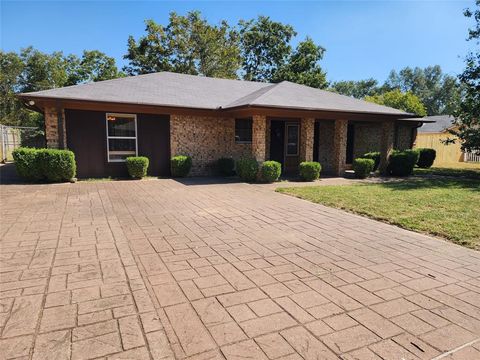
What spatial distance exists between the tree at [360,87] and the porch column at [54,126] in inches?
2789

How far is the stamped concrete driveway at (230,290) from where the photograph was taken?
90.1 inches

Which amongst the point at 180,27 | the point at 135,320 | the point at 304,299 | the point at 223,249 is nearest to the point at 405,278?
the point at 304,299

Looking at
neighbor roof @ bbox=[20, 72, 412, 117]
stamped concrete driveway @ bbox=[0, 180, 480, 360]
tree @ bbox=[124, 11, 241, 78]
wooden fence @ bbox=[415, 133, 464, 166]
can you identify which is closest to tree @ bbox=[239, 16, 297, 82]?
tree @ bbox=[124, 11, 241, 78]

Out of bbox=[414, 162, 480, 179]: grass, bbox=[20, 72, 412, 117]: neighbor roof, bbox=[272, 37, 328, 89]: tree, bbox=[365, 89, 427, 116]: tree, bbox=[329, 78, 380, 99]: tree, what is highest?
bbox=[329, 78, 380, 99]: tree

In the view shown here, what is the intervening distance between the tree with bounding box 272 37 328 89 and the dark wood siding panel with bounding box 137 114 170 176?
21409 mm

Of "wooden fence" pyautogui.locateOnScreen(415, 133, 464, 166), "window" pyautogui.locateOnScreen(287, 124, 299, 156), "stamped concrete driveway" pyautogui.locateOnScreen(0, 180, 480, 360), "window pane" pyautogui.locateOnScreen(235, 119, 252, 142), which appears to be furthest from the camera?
"wooden fence" pyautogui.locateOnScreen(415, 133, 464, 166)

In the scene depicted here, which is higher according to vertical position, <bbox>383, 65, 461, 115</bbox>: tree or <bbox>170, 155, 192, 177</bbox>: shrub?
<bbox>383, 65, 461, 115</bbox>: tree

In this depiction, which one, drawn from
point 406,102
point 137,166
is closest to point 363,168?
point 137,166

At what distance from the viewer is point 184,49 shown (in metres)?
27.8

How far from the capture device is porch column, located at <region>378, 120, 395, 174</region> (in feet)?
48.0

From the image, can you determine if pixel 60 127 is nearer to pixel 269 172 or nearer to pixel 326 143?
pixel 269 172

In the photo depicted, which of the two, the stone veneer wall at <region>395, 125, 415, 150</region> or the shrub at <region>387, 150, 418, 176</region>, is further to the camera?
the stone veneer wall at <region>395, 125, 415, 150</region>

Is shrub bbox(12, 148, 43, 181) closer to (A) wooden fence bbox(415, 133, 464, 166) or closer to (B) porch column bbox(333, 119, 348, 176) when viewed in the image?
(B) porch column bbox(333, 119, 348, 176)

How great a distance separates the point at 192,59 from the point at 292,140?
17.5m
